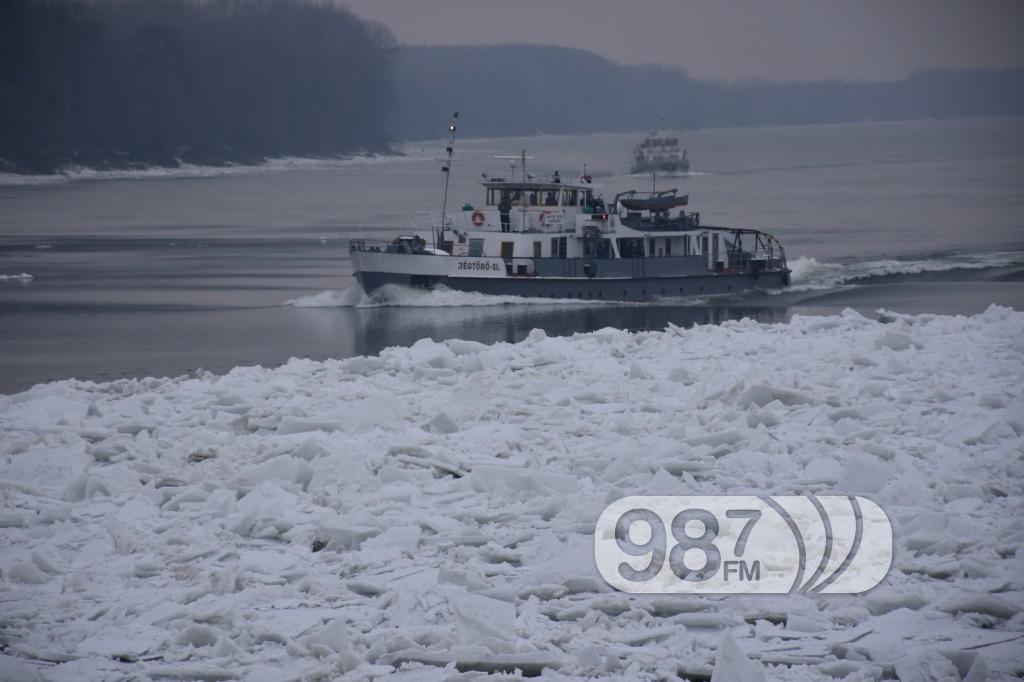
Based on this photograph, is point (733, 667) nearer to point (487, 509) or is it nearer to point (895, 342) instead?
point (487, 509)

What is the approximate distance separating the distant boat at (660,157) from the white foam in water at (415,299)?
83083mm

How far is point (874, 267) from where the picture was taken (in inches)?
1838

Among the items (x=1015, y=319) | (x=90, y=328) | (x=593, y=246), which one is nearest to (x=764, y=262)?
(x=593, y=246)

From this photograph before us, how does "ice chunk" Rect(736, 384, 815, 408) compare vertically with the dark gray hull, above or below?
above

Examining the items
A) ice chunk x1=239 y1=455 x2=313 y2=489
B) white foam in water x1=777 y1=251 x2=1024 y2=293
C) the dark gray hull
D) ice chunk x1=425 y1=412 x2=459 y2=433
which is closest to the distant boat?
white foam in water x1=777 y1=251 x2=1024 y2=293

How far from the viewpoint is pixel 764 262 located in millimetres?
41750

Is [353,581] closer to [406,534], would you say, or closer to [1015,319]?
[406,534]

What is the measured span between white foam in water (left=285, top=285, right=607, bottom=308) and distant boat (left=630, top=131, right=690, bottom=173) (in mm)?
83083

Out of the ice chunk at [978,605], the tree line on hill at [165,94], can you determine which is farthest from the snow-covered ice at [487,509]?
the tree line on hill at [165,94]

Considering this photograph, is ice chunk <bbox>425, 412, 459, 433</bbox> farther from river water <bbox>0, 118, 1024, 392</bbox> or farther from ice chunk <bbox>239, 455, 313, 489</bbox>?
river water <bbox>0, 118, 1024, 392</bbox>

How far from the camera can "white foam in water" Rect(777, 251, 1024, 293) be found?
44469mm

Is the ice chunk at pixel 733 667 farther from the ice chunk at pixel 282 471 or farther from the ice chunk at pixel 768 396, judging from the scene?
the ice chunk at pixel 768 396

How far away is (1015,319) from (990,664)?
33.3 feet

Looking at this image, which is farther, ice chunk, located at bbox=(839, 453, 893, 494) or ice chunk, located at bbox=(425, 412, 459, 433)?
ice chunk, located at bbox=(425, 412, 459, 433)
